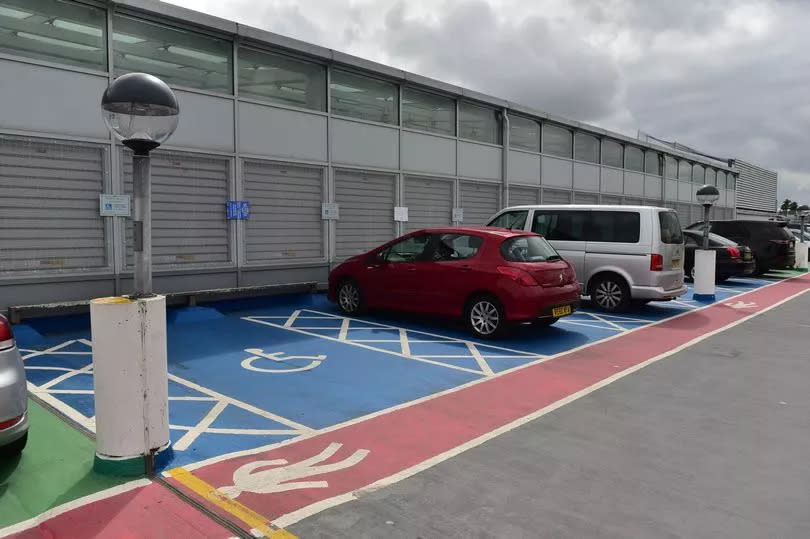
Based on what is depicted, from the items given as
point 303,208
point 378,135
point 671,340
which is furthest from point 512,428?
point 378,135

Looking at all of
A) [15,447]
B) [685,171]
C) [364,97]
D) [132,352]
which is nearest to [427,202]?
[364,97]

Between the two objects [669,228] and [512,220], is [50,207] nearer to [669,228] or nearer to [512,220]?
[512,220]

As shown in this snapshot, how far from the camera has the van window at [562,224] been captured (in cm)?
1180

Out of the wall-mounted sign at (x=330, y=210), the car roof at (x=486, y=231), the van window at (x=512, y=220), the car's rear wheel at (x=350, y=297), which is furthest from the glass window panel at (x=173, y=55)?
the van window at (x=512, y=220)

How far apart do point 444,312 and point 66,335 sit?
543 centimetres

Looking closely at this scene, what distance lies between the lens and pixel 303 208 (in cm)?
1257

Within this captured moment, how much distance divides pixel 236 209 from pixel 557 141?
13054 mm

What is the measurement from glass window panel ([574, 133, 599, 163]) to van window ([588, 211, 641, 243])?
36.3ft

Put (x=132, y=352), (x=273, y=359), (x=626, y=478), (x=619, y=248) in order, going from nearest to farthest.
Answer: (x=132, y=352), (x=626, y=478), (x=273, y=359), (x=619, y=248)

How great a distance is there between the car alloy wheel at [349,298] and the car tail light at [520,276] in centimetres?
291

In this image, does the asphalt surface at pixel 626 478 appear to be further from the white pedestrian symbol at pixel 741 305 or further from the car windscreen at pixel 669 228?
the white pedestrian symbol at pixel 741 305

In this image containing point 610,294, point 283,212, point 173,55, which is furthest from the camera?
point 283,212

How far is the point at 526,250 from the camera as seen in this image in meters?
9.02

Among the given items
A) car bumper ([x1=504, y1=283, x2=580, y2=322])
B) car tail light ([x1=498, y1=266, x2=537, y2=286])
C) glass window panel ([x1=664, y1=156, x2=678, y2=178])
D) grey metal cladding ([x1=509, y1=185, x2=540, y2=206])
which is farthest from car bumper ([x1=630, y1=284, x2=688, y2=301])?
glass window panel ([x1=664, y1=156, x2=678, y2=178])
